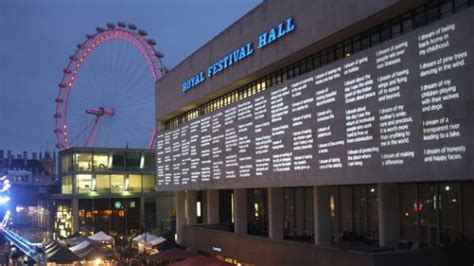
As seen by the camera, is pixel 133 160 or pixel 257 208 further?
pixel 133 160

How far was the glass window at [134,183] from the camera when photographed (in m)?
88.4

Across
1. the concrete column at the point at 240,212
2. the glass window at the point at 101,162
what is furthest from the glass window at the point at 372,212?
the glass window at the point at 101,162

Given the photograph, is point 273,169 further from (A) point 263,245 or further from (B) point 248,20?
(B) point 248,20

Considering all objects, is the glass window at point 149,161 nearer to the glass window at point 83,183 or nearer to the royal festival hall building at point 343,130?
the glass window at point 83,183

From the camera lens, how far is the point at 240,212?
144ft

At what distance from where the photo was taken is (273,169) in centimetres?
3612

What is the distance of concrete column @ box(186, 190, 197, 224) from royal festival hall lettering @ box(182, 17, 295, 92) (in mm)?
10048

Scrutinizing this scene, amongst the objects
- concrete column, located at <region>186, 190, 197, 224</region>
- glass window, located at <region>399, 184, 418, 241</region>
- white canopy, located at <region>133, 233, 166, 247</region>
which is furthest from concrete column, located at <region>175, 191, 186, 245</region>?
glass window, located at <region>399, 184, 418, 241</region>

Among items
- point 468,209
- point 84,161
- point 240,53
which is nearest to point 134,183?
point 84,161

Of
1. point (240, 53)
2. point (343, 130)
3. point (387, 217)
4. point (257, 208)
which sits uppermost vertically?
point (240, 53)

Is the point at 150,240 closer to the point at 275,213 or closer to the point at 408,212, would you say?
the point at 275,213

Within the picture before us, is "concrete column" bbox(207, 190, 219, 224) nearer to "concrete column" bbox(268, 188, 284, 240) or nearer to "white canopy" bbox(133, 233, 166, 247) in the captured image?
"white canopy" bbox(133, 233, 166, 247)

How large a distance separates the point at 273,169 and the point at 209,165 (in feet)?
36.9

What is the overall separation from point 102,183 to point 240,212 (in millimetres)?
45416
